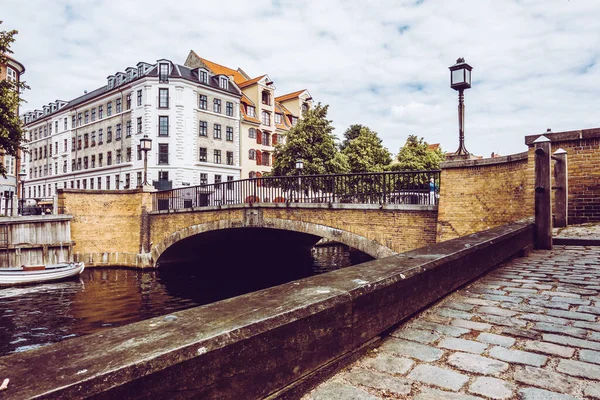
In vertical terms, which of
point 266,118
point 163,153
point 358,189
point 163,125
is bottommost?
point 358,189

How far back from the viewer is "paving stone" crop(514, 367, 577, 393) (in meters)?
1.99

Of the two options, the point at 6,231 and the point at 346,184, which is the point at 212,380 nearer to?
the point at 346,184

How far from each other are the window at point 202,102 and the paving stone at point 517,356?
118ft

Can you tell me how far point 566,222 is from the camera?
870cm

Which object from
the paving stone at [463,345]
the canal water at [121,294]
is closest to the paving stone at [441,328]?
the paving stone at [463,345]

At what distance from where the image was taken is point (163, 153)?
33594mm

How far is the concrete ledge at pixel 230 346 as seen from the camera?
1.14 meters

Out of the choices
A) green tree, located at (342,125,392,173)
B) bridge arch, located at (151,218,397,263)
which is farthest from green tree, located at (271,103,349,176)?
bridge arch, located at (151,218,397,263)

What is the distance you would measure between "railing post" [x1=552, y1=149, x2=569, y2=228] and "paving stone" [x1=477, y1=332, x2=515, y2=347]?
6510 millimetres

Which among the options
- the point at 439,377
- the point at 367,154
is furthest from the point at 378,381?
the point at 367,154

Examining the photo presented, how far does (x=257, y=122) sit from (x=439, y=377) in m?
39.5

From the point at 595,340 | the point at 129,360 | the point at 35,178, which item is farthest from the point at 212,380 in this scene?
the point at 35,178

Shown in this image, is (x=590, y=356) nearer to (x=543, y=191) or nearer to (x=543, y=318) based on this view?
(x=543, y=318)

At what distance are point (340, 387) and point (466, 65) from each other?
9.61 m
